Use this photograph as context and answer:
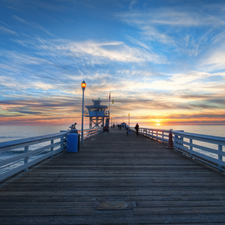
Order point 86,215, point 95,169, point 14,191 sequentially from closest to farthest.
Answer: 1. point 86,215
2. point 14,191
3. point 95,169

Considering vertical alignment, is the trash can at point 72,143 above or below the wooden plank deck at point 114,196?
above

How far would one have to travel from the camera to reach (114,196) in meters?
4.41

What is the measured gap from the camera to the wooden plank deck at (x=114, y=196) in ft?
11.3

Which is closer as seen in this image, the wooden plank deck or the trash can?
the wooden plank deck

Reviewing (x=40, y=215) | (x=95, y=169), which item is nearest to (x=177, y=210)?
(x=40, y=215)

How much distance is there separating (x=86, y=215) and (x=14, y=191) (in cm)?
242

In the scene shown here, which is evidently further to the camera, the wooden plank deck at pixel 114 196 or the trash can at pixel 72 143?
the trash can at pixel 72 143

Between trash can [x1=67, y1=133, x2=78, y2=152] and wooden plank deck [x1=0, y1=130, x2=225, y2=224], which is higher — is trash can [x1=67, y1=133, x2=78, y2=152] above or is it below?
above

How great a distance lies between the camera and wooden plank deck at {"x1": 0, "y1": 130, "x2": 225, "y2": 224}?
3.46 metres

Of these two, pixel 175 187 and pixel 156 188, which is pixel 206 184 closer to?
pixel 175 187

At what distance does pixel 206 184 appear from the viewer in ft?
17.4

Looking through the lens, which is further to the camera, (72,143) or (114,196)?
(72,143)

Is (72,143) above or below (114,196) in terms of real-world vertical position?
above

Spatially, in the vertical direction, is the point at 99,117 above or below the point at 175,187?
above
